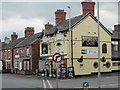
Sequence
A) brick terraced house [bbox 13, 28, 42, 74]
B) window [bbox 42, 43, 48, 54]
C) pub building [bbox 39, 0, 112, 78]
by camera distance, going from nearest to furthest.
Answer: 1. pub building [bbox 39, 0, 112, 78]
2. window [bbox 42, 43, 48, 54]
3. brick terraced house [bbox 13, 28, 42, 74]

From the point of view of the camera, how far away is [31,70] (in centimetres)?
4272

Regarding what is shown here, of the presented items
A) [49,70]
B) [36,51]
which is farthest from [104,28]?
[36,51]

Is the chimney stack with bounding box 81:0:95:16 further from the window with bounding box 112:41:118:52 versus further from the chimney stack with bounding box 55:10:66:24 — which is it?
the window with bounding box 112:41:118:52

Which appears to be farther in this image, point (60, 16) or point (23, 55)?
point (23, 55)

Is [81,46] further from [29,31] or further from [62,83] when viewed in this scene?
[29,31]

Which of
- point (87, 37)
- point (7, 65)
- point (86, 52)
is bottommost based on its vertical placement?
point (7, 65)

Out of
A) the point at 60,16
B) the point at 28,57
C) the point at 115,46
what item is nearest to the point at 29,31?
the point at 28,57

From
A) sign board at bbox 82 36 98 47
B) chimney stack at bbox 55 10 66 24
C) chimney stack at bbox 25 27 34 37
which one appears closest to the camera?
sign board at bbox 82 36 98 47

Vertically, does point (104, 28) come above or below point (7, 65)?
above

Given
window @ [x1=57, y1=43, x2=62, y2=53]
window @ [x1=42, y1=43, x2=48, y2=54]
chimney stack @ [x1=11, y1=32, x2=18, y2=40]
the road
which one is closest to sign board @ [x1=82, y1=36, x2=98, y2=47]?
window @ [x1=57, y1=43, x2=62, y2=53]

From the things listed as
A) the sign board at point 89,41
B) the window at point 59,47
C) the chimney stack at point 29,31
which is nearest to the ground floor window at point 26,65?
the chimney stack at point 29,31

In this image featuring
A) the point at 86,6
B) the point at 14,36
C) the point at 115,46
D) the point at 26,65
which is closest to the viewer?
the point at 86,6

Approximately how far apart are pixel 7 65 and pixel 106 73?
29.0 meters

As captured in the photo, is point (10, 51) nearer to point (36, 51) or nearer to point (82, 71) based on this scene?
point (36, 51)
